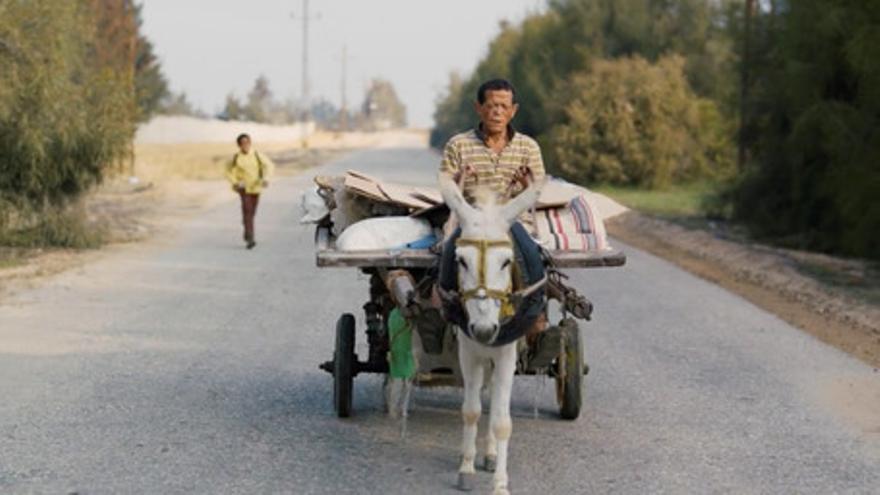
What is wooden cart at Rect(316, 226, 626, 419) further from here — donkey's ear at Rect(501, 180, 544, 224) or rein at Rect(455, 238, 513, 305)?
rein at Rect(455, 238, 513, 305)

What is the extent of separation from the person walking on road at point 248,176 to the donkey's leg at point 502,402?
1453cm

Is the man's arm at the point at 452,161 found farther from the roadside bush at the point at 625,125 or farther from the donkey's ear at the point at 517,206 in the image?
the roadside bush at the point at 625,125

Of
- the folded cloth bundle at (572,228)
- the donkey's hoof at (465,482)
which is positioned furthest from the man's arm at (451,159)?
the donkey's hoof at (465,482)

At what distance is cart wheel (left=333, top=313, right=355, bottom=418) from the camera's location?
27.2 feet

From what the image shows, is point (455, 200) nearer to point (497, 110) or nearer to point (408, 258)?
point (408, 258)

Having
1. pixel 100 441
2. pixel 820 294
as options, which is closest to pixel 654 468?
pixel 100 441

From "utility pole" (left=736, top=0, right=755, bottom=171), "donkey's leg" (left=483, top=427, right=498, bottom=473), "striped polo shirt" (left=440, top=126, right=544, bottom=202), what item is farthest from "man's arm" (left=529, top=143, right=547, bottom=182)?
"utility pole" (left=736, top=0, right=755, bottom=171)

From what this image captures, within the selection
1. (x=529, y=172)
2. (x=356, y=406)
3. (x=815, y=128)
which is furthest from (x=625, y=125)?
(x=529, y=172)

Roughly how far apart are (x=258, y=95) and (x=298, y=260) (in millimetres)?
161117

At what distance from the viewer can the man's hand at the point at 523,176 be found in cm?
721

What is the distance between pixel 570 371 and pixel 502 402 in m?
1.63

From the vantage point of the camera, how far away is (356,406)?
350 inches

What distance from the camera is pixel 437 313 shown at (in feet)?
22.9

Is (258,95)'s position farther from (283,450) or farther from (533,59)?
(283,450)
